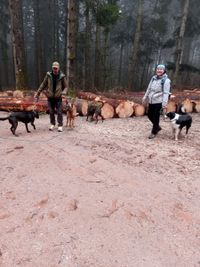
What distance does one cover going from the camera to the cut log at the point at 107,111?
32.9 feet

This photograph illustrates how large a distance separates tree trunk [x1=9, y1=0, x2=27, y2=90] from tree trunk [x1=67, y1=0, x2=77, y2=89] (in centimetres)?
227

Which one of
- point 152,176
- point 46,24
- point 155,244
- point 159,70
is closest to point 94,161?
point 152,176

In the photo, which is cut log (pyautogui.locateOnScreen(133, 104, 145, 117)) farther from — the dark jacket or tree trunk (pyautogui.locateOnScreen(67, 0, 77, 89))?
the dark jacket

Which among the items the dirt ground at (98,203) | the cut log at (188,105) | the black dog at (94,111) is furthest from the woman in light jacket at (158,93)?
the cut log at (188,105)

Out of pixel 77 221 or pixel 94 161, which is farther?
pixel 94 161

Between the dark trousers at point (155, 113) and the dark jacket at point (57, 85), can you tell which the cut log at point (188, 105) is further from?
the dark jacket at point (57, 85)

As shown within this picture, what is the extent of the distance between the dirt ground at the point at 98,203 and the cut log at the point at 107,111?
3268mm

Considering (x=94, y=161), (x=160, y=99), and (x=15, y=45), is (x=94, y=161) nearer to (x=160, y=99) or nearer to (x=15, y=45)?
(x=160, y=99)

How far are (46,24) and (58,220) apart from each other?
96.5 ft

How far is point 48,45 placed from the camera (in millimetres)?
31828

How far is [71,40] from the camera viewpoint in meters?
12.1

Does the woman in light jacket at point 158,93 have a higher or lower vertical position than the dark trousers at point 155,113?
higher

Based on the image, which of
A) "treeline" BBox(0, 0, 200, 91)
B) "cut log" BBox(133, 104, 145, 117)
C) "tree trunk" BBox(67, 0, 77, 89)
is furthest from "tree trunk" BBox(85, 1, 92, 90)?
"cut log" BBox(133, 104, 145, 117)

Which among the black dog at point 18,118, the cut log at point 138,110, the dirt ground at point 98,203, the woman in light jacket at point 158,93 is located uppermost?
the woman in light jacket at point 158,93
